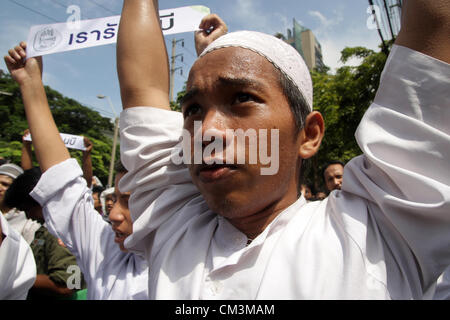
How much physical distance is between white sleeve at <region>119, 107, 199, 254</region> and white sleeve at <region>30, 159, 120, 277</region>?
2.09 feet

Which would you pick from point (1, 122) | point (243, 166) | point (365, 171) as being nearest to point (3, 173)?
point (243, 166)

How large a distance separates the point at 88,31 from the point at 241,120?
1685mm

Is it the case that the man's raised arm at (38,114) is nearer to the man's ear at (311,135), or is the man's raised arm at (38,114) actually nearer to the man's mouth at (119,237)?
the man's mouth at (119,237)

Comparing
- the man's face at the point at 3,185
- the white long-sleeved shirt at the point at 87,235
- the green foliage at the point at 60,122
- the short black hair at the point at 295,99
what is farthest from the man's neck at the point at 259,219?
the green foliage at the point at 60,122

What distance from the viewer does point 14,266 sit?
1.57 m

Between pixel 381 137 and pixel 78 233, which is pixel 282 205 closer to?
pixel 381 137

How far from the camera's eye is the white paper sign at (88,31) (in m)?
1.97

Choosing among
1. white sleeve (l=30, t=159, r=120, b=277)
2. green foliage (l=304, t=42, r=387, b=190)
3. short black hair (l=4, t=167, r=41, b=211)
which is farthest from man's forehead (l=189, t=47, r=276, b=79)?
green foliage (l=304, t=42, r=387, b=190)

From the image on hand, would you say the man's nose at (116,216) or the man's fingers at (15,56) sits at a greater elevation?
the man's fingers at (15,56)

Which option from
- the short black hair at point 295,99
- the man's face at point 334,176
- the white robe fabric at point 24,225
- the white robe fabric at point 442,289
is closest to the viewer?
the short black hair at point 295,99

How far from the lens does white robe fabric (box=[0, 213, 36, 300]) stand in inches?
58.6

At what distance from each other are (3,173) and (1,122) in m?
23.2

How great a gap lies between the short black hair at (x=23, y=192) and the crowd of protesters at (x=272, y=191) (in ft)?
6.52

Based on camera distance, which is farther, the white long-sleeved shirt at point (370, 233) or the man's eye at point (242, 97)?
the man's eye at point (242, 97)
